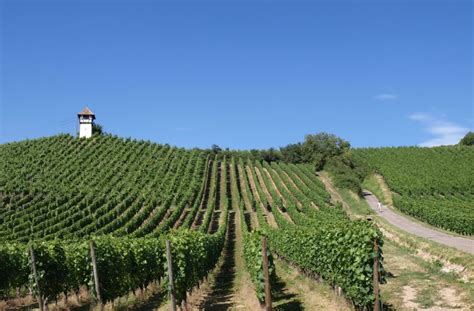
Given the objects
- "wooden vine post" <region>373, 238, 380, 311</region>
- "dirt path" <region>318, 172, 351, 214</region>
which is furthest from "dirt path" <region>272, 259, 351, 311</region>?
"dirt path" <region>318, 172, 351, 214</region>

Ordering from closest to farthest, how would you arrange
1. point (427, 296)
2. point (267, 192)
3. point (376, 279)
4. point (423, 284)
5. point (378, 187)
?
point (376, 279)
point (427, 296)
point (423, 284)
point (267, 192)
point (378, 187)

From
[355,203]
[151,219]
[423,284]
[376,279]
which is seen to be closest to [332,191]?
[355,203]

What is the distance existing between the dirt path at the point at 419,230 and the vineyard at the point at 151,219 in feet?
20.8

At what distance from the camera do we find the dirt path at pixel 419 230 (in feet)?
100

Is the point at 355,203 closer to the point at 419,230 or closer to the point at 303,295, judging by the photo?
the point at 419,230

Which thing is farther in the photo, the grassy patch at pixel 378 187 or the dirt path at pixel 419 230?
the grassy patch at pixel 378 187

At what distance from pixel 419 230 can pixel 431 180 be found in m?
34.7

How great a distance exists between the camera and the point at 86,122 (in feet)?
320

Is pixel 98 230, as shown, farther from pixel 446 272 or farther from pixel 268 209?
pixel 446 272

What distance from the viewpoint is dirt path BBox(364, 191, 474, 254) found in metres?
30.5

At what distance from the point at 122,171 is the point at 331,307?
6402cm

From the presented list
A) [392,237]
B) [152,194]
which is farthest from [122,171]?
[392,237]

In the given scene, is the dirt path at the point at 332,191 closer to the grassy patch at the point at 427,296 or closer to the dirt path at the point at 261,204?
the dirt path at the point at 261,204

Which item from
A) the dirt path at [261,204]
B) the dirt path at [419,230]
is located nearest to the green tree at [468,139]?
the dirt path at [419,230]
